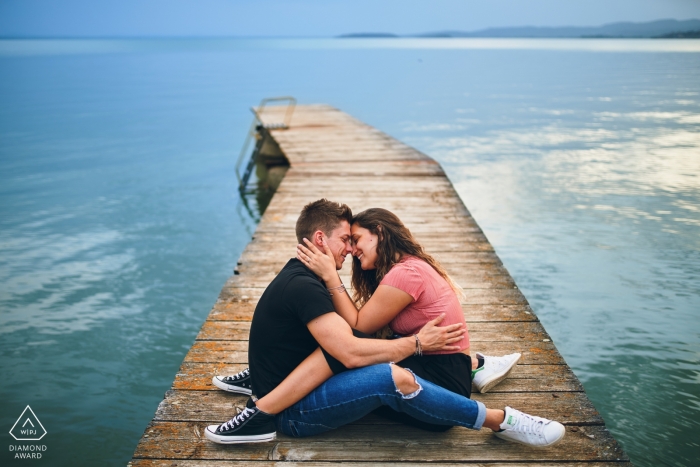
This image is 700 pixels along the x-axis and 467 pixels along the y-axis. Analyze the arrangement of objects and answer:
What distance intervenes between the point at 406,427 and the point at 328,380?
593mm

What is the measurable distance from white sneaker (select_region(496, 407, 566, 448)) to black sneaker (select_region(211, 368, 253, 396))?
4.94 feet

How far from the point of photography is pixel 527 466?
2818 mm

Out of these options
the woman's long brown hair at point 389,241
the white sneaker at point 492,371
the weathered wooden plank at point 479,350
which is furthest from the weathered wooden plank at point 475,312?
the woman's long brown hair at point 389,241

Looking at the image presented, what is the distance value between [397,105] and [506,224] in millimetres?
22563

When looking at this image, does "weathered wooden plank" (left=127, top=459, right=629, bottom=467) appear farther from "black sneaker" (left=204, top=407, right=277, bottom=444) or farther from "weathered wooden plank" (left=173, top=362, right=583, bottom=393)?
"weathered wooden plank" (left=173, top=362, right=583, bottom=393)

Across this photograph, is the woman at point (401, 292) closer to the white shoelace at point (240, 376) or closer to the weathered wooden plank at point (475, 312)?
the white shoelace at point (240, 376)

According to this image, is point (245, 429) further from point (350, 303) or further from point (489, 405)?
point (489, 405)

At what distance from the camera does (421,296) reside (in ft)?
10.2

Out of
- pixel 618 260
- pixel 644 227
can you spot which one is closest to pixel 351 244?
pixel 618 260

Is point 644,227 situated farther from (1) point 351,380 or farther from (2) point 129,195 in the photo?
(2) point 129,195

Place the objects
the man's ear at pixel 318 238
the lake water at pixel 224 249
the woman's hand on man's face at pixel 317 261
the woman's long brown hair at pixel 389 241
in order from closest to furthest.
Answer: the woman's hand on man's face at pixel 317 261, the man's ear at pixel 318 238, the woman's long brown hair at pixel 389 241, the lake water at pixel 224 249

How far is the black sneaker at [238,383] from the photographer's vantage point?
343cm

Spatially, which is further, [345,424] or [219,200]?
[219,200]

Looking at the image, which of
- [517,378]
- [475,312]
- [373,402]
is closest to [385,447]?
[373,402]
